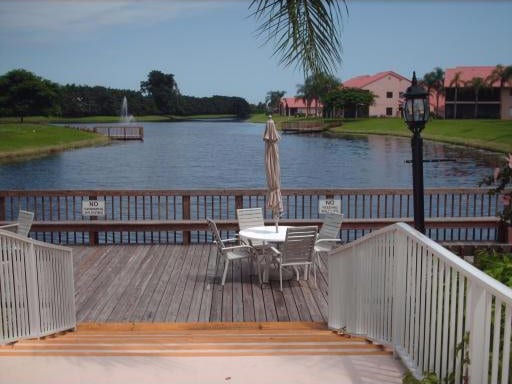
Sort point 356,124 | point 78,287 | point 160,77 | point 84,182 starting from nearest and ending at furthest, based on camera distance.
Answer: point 78,287, point 84,182, point 356,124, point 160,77

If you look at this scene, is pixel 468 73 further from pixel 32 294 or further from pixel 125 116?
pixel 32 294

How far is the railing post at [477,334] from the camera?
2.49m

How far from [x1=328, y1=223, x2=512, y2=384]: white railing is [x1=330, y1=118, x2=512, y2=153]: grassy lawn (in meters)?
48.1

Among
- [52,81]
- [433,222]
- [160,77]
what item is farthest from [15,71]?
[433,222]

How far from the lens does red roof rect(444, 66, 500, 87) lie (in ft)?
276

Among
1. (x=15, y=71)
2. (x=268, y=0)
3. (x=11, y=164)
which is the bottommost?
(x=11, y=164)

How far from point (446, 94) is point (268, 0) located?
88.6m

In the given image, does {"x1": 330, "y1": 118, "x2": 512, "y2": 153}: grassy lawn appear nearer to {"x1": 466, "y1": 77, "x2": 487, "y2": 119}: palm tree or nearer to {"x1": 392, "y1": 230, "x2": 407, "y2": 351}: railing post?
{"x1": 466, "y1": 77, "x2": 487, "y2": 119}: palm tree

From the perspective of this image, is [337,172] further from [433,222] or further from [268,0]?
[268,0]

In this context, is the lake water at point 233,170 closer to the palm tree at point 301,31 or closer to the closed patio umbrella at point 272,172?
the closed patio umbrella at point 272,172


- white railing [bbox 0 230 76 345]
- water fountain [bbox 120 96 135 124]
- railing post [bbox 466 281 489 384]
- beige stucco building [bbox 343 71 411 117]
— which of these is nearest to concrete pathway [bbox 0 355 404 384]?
white railing [bbox 0 230 76 345]

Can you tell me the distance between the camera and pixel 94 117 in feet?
402

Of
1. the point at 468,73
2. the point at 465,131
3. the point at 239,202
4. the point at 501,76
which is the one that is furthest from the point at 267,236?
the point at 468,73

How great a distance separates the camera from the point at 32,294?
4859mm
